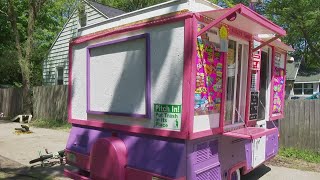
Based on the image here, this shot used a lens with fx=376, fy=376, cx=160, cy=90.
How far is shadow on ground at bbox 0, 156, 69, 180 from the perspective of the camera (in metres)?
6.90

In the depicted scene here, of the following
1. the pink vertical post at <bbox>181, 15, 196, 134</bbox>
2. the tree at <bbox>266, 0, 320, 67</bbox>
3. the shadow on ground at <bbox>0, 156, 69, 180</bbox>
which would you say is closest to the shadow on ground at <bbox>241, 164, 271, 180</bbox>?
the pink vertical post at <bbox>181, 15, 196, 134</bbox>

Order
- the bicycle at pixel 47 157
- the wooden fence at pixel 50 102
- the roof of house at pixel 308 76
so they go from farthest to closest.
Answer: the roof of house at pixel 308 76 → the wooden fence at pixel 50 102 → the bicycle at pixel 47 157

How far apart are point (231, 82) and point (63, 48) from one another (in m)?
17.0

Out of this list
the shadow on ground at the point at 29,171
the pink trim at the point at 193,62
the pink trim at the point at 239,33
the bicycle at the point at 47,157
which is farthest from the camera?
the bicycle at the point at 47,157

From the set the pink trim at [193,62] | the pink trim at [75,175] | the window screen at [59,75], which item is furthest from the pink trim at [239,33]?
the window screen at [59,75]

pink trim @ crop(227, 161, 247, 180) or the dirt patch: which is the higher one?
pink trim @ crop(227, 161, 247, 180)

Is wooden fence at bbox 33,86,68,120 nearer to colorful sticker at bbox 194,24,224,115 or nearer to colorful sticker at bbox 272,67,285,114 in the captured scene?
colorful sticker at bbox 272,67,285,114

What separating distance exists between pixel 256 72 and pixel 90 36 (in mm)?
2706

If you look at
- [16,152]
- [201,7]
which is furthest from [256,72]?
[16,152]

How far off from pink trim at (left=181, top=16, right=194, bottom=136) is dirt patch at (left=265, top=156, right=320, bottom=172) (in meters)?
4.44

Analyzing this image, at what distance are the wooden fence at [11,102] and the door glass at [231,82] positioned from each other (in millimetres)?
15330

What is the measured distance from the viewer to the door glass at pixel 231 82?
5320 millimetres

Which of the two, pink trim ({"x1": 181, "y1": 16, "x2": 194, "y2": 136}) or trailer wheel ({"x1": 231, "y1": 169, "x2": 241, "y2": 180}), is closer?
pink trim ({"x1": 181, "y1": 16, "x2": 194, "y2": 136})

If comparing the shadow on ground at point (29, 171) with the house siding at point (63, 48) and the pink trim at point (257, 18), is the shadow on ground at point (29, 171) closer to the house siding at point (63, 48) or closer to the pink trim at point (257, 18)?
the pink trim at point (257, 18)
